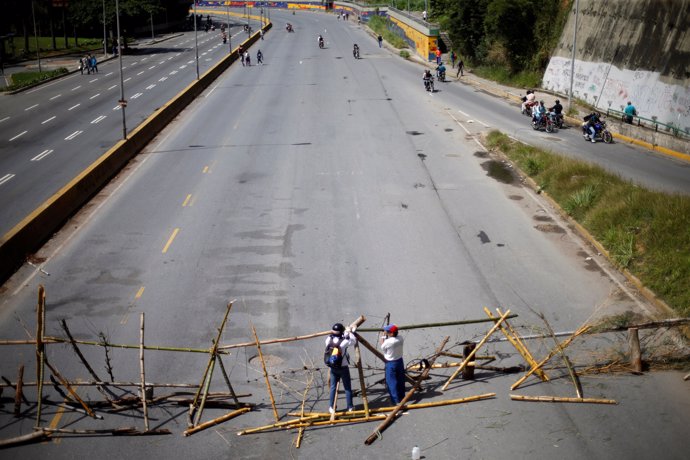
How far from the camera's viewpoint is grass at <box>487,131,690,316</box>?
57.0 feet

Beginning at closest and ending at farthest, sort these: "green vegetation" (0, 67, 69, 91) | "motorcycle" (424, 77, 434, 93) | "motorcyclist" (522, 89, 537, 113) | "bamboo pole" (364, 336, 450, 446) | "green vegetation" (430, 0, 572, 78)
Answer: "bamboo pole" (364, 336, 450, 446)
"motorcyclist" (522, 89, 537, 113)
"motorcycle" (424, 77, 434, 93)
"green vegetation" (430, 0, 572, 78)
"green vegetation" (0, 67, 69, 91)

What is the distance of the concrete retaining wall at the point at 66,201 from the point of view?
2006cm

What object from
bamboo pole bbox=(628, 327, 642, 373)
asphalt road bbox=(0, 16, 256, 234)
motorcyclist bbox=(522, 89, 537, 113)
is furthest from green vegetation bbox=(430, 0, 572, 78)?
bamboo pole bbox=(628, 327, 642, 373)

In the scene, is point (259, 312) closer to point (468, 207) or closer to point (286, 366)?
point (286, 366)

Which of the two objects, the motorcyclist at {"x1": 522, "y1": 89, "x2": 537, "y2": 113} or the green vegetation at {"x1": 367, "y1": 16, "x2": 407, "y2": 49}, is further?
the green vegetation at {"x1": 367, "y1": 16, "x2": 407, "y2": 49}

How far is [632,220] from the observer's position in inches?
806

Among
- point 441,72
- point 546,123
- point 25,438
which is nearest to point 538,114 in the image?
point 546,123

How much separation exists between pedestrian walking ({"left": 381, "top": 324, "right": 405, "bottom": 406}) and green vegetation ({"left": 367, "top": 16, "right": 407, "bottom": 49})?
72064 millimetres

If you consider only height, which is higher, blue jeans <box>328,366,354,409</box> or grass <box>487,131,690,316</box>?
grass <box>487,131,690,316</box>

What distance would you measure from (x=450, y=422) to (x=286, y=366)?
12.5 feet

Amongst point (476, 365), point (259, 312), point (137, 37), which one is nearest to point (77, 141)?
point (259, 312)

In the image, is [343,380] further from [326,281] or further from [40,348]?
[326,281]

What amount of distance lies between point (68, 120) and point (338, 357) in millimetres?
36199

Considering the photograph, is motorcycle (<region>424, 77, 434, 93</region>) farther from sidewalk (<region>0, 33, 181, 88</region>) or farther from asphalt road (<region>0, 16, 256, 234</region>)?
sidewalk (<region>0, 33, 181, 88</region>)
